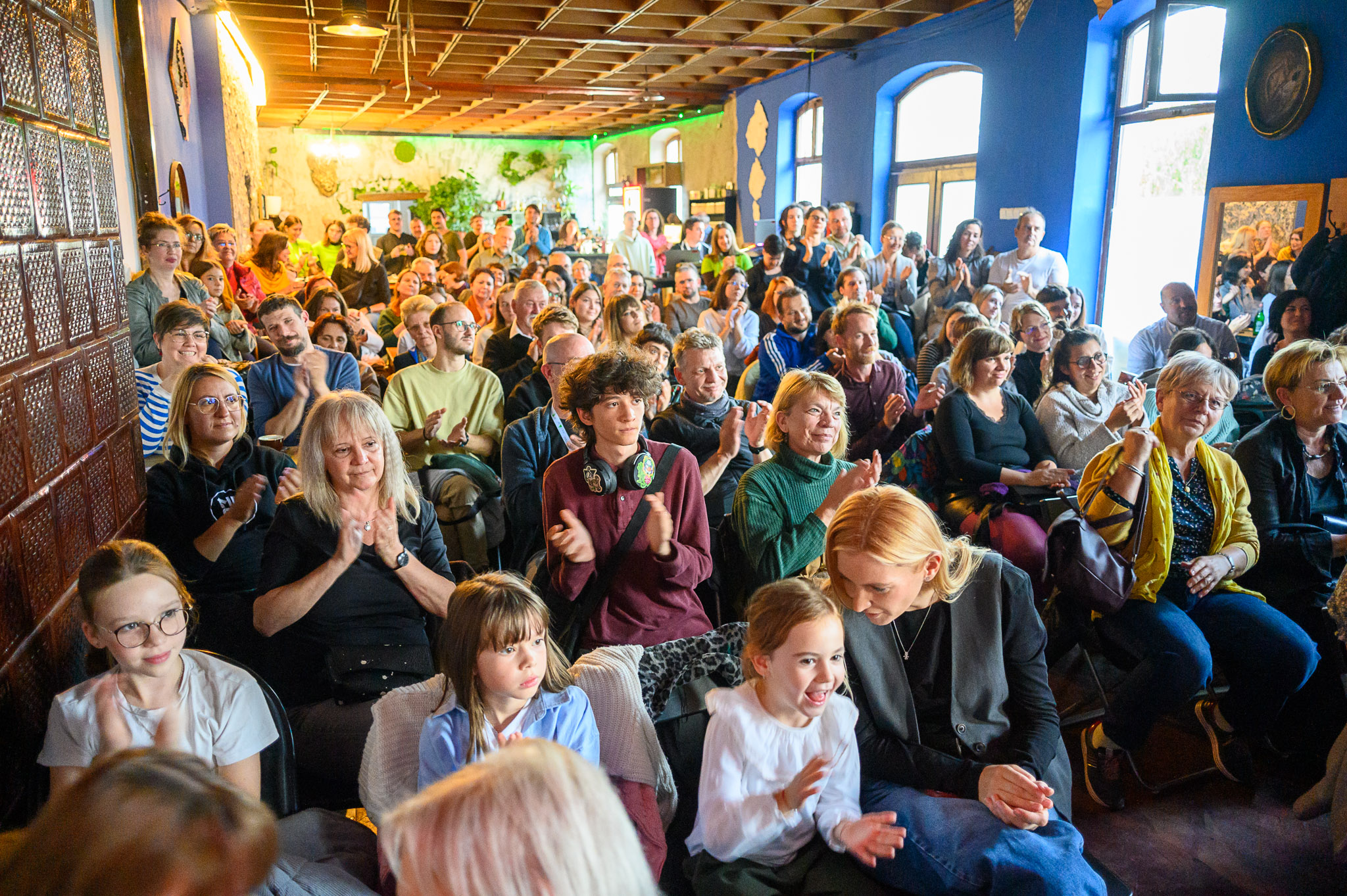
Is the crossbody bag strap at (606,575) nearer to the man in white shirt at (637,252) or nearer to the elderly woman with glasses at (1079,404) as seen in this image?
the elderly woman with glasses at (1079,404)

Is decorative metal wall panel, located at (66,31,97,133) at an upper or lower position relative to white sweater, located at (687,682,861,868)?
upper

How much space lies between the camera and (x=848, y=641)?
6.62ft

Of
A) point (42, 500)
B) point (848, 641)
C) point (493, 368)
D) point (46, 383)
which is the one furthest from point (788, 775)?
point (493, 368)

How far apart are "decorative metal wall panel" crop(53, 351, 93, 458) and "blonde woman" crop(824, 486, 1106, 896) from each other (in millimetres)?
1757

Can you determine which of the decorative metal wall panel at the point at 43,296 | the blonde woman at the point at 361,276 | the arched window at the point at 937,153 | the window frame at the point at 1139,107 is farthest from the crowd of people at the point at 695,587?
the arched window at the point at 937,153

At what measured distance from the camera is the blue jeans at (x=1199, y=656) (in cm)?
267

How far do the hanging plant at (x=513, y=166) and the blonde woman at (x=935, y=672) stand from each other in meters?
24.6

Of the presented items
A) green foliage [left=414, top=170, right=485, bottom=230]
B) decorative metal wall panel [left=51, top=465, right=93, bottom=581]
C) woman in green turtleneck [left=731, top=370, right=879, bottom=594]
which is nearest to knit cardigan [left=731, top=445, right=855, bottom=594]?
woman in green turtleneck [left=731, top=370, right=879, bottom=594]

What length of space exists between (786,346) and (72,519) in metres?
3.87

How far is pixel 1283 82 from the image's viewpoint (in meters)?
5.98

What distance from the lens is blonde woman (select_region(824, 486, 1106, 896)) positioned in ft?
6.29

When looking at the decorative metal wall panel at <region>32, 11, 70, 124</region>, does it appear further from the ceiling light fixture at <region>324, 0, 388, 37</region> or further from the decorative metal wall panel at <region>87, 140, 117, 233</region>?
the ceiling light fixture at <region>324, 0, 388, 37</region>

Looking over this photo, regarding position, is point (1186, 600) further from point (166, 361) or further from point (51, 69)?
point (166, 361)

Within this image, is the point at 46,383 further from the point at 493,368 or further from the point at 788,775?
the point at 493,368
